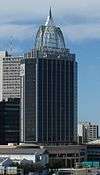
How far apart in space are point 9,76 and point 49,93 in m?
26.2

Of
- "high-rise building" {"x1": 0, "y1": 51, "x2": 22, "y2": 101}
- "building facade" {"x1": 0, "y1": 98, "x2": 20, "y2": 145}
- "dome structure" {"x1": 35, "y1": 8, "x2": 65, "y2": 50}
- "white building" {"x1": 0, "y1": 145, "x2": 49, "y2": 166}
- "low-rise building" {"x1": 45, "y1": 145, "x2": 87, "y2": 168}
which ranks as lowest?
"low-rise building" {"x1": 45, "y1": 145, "x2": 87, "y2": 168}

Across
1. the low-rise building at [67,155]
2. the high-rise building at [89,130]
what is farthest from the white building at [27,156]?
the high-rise building at [89,130]

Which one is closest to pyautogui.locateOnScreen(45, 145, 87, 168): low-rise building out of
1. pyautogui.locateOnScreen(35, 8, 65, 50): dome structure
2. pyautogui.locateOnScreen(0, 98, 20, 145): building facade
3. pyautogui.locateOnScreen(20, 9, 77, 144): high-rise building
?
pyautogui.locateOnScreen(20, 9, 77, 144): high-rise building

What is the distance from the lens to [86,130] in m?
189

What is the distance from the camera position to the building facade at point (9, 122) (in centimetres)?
13388

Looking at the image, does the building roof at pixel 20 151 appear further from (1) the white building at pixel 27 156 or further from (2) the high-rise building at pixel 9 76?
(2) the high-rise building at pixel 9 76

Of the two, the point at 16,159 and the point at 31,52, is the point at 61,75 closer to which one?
the point at 31,52

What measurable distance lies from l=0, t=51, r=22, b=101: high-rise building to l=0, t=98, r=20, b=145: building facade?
1575 cm

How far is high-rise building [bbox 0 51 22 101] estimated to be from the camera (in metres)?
153

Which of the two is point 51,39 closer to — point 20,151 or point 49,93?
point 49,93

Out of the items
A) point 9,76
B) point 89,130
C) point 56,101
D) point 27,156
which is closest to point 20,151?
point 27,156

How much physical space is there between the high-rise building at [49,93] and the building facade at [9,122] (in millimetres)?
3105

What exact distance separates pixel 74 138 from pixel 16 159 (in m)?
36.7

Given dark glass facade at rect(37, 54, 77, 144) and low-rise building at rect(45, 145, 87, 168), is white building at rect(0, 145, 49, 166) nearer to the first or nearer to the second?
low-rise building at rect(45, 145, 87, 168)
